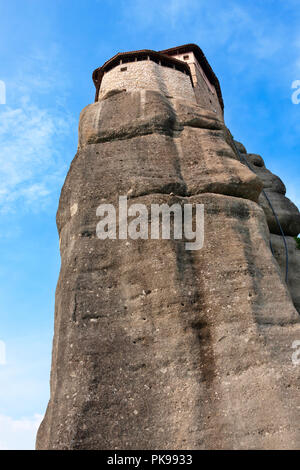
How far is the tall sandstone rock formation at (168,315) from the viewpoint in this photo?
567 centimetres

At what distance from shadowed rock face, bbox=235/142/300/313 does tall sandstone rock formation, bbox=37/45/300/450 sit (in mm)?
922

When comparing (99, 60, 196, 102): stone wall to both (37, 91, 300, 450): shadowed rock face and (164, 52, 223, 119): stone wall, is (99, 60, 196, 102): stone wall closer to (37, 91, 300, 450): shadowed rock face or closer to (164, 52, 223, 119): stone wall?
(164, 52, 223, 119): stone wall

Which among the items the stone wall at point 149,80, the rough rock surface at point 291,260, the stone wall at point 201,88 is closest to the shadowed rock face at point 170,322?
the rough rock surface at point 291,260

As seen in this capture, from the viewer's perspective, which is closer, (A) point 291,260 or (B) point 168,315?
(B) point 168,315

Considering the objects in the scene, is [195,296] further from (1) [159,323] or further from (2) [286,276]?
(2) [286,276]

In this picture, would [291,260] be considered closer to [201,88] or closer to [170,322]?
[170,322]

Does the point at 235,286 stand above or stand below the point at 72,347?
above

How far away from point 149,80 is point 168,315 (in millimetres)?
10127

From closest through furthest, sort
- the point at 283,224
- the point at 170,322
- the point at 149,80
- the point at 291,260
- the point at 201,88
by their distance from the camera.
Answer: the point at 170,322 → the point at 291,260 → the point at 283,224 → the point at 149,80 → the point at 201,88

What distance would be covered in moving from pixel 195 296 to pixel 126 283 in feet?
4.01

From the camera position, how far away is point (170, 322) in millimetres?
6715

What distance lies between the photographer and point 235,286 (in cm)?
702

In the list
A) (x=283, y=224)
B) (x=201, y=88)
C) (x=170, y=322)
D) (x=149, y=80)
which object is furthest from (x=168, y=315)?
(x=201, y=88)

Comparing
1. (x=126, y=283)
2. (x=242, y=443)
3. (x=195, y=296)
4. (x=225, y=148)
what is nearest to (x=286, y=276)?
(x=225, y=148)
